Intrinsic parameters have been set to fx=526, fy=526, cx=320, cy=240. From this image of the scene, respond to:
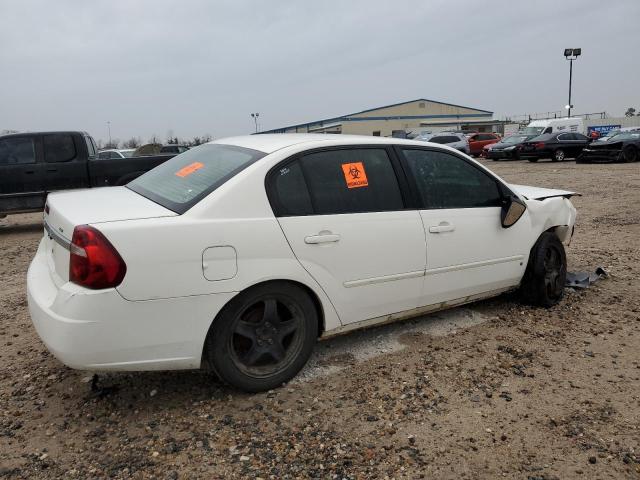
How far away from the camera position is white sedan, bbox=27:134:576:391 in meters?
2.61

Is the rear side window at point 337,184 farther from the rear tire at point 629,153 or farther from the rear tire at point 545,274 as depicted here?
the rear tire at point 629,153

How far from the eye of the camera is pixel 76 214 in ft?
9.28

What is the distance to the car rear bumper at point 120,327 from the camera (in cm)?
255

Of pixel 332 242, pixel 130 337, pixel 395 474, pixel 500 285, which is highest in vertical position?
pixel 332 242

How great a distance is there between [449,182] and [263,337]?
1.79m

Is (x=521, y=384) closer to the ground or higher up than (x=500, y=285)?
closer to the ground

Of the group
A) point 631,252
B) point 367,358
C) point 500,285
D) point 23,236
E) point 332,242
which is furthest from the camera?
point 23,236

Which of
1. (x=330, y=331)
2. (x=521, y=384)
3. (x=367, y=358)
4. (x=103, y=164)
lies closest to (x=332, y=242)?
(x=330, y=331)

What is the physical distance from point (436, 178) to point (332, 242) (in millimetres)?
1095

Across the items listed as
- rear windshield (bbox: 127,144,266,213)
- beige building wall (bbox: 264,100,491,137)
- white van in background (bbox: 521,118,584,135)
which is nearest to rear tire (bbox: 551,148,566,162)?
white van in background (bbox: 521,118,584,135)

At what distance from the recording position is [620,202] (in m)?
10.3

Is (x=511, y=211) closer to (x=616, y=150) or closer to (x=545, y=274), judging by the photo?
(x=545, y=274)

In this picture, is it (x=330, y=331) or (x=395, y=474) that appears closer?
(x=395, y=474)

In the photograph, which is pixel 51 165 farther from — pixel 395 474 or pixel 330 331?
pixel 395 474
